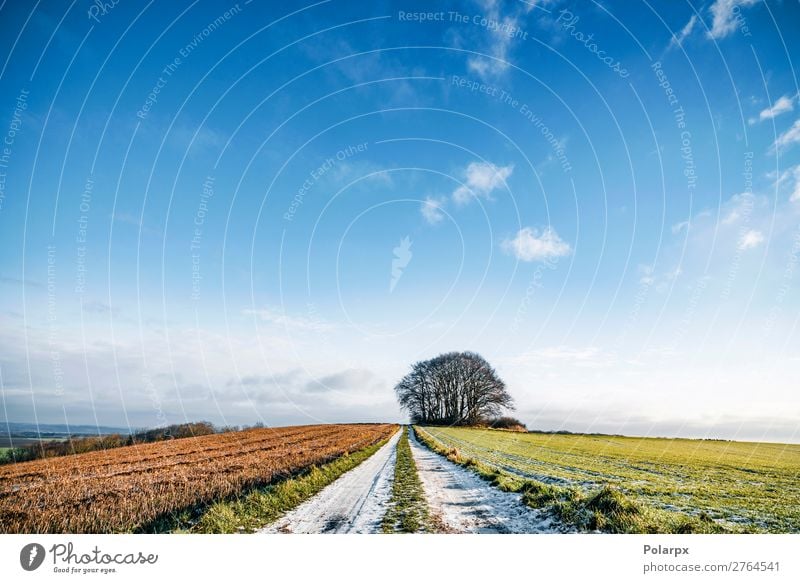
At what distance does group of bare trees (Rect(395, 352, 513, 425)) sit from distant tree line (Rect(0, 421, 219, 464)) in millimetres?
38200

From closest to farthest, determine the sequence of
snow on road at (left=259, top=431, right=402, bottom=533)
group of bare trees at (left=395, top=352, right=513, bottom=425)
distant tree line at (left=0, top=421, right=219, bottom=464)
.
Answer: snow on road at (left=259, top=431, right=402, bottom=533) → distant tree line at (left=0, top=421, right=219, bottom=464) → group of bare trees at (left=395, top=352, right=513, bottom=425)

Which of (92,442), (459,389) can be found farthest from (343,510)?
(459,389)

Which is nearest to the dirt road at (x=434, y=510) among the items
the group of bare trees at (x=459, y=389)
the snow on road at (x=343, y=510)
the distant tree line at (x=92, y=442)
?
the snow on road at (x=343, y=510)

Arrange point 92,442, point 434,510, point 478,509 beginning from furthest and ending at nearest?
point 92,442
point 478,509
point 434,510

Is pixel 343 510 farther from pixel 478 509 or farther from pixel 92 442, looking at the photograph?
pixel 92 442

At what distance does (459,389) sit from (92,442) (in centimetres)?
5308

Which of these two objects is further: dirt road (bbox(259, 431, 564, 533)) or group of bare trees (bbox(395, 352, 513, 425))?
group of bare trees (bbox(395, 352, 513, 425))

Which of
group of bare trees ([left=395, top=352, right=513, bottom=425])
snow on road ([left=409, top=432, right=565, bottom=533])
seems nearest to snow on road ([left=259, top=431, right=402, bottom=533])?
snow on road ([left=409, top=432, right=565, bottom=533])

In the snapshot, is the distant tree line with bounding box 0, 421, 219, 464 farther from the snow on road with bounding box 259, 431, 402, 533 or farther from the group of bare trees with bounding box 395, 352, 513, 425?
the group of bare trees with bounding box 395, 352, 513, 425

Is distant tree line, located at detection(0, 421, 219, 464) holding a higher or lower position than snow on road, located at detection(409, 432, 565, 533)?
lower

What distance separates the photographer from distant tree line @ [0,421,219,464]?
33.8 m

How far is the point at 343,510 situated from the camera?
1113cm

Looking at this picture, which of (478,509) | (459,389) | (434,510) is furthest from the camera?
(459,389)

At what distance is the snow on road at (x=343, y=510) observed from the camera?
9.61 meters
